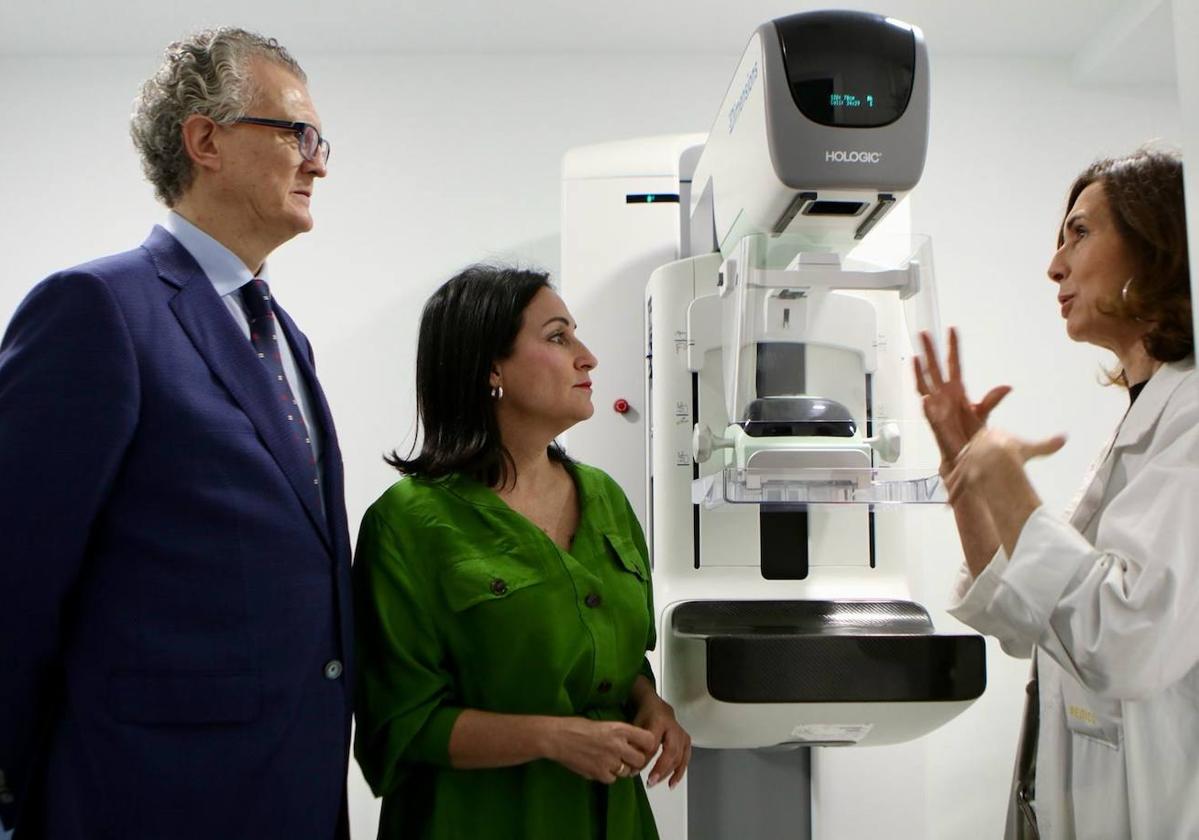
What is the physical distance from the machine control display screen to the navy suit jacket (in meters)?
0.76

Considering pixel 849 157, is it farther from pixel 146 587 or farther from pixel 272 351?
pixel 146 587

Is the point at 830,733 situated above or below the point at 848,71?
below

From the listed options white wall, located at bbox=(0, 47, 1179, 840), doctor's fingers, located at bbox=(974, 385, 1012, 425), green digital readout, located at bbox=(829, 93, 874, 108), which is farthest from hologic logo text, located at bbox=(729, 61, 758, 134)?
white wall, located at bbox=(0, 47, 1179, 840)

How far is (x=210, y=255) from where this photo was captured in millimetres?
1250

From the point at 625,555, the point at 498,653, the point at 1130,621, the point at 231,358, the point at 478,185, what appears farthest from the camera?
the point at 478,185

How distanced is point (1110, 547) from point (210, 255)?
1138mm

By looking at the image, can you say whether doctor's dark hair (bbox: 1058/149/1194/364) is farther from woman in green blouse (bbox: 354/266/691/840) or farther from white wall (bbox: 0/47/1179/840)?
white wall (bbox: 0/47/1179/840)

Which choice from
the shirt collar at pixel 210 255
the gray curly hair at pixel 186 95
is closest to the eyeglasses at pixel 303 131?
the gray curly hair at pixel 186 95

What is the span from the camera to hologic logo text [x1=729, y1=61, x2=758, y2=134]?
1.26m

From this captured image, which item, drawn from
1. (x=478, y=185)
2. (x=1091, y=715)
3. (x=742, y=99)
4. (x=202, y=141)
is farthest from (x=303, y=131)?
(x=478, y=185)

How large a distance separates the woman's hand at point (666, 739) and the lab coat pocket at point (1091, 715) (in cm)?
49

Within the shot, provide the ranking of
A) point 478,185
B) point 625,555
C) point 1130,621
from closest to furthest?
1. point 1130,621
2. point 625,555
3. point 478,185

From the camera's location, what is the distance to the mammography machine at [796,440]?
1191mm

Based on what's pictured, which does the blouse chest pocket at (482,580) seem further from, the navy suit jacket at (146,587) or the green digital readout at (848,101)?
the green digital readout at (848,101)
